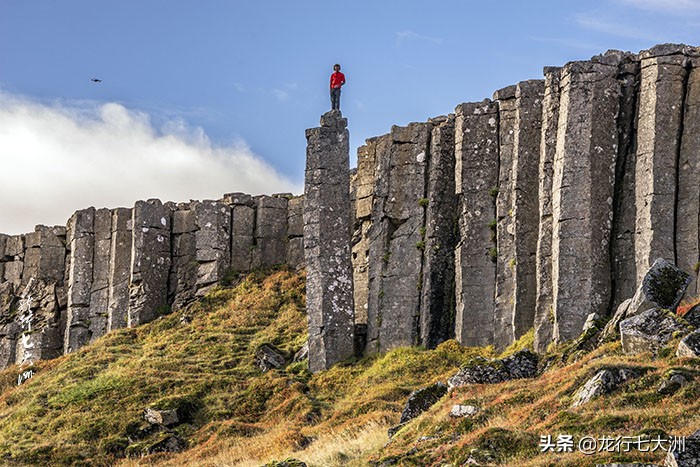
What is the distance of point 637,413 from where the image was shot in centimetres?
2358

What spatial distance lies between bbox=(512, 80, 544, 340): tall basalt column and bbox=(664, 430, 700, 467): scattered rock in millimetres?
21063

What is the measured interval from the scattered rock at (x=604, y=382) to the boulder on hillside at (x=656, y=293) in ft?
17.8

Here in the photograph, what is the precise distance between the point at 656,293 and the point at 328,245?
54.9 feet

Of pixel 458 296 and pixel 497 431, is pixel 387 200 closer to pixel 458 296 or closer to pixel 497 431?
pixel 458 296

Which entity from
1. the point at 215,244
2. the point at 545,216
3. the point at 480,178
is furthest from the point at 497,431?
the point at 215,244

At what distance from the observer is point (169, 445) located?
1548 inches

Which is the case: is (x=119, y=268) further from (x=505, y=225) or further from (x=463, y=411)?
(x=463, y=411)

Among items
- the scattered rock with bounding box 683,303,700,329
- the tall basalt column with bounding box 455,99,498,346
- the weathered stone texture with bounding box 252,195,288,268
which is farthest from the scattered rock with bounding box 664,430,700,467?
the weathered stone texture with bounding box 252,195,288,268

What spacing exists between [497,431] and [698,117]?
56.2 feet

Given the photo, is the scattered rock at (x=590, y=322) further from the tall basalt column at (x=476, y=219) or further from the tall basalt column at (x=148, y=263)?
the tall basalt column at (x=148, y=263)

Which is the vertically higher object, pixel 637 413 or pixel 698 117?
pixel 698 117

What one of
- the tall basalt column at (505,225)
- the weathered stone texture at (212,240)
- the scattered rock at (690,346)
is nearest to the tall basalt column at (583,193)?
the tall basalt column at (505,225)

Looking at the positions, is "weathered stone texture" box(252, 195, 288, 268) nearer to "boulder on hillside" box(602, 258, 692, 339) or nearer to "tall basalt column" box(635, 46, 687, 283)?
"tall basalt column" box(635, 46, 687, 283)

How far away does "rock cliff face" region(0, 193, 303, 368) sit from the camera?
56469 millimetres
